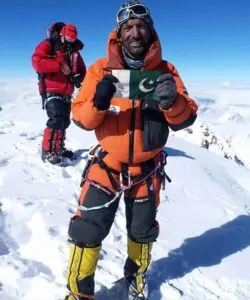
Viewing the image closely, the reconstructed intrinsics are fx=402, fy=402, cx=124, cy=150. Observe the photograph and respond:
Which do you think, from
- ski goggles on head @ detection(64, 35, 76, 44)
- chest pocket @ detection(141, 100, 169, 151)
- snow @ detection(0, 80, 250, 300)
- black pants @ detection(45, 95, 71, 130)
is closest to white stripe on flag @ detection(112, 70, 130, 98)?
chest pocket @ detection(141, 100, 169, 151)

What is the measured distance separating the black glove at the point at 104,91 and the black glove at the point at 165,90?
0.40 m

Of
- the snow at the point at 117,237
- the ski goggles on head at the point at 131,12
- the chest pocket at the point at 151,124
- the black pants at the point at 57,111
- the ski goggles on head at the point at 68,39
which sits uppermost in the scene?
the ski goggles on head at the point at 131,12

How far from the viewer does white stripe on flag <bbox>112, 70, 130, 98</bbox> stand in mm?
3744

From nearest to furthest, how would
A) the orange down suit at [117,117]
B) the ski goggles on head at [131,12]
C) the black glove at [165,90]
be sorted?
the black glove at [165,90] → the orange down suit at [117,117] → the ski goggles on head at [131,12]

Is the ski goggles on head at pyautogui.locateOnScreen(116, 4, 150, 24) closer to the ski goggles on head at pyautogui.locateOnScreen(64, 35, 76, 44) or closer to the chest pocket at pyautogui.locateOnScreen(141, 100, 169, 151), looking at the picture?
the chest pocket at pyautogui.locateOnScreen(141, 100, 169, 151)

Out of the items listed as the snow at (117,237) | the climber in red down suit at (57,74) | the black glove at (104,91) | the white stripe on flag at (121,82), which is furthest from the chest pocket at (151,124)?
the climber in red down suit at (57,74)

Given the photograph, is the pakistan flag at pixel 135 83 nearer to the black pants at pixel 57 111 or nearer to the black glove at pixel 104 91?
the black glove at pixel 104 91

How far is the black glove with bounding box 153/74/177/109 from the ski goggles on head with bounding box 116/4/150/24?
0.78 meters

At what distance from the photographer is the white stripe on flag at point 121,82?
3.74 m

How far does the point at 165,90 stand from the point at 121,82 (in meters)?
0.44

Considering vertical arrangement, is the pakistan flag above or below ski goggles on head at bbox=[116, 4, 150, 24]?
below

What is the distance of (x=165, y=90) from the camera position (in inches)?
142

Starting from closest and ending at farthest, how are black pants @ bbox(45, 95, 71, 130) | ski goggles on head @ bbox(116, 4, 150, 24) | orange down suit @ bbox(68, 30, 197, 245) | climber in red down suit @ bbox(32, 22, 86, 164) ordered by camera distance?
orange down suit @ bbox(68, 30, 197, 245), ski goggles on head @ bbox(116, 4, 150, 24), climber in red down suit @ bbox(32, 22, 86, 164), black pants @ bbox(45, 95, 71, 130)

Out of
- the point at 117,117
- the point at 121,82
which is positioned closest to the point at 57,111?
the point at 117,117
